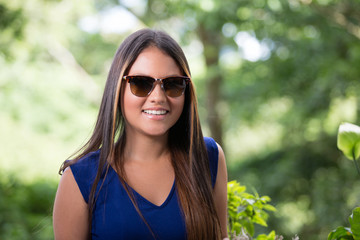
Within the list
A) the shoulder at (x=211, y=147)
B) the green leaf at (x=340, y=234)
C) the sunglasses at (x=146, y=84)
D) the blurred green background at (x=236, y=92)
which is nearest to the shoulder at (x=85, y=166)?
the sunglasses at (x=146, y=84)

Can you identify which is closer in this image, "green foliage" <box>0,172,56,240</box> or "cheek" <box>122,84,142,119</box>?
"cheek" <box>122,84,142,119</box>

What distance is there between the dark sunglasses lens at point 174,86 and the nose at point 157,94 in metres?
0.03

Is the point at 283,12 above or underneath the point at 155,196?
above

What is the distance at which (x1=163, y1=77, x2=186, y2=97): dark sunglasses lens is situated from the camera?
1.62m

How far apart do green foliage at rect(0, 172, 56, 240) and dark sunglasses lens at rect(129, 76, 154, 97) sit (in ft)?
14.3

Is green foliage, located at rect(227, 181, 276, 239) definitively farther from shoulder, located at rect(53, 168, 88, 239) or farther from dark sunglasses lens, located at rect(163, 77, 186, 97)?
shoulder, located at rect(53, 168, 88, 239)

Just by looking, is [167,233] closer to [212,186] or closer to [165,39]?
[212,186]

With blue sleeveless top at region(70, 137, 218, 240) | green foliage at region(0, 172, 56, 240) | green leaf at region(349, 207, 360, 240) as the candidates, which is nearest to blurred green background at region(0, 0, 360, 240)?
green foliage at region(0, 172, 56, 240)

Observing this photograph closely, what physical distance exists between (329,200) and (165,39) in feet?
23.7

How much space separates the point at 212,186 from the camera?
1.79m

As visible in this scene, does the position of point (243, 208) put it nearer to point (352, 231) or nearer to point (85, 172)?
point (352, 231)

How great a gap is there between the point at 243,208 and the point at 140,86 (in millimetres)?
802

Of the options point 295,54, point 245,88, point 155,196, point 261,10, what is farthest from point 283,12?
point 155,196

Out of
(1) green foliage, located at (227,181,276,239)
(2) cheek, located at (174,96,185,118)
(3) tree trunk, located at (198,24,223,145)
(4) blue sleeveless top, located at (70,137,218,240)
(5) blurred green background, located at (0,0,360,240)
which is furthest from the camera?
(3) tree trunk, located at (198,24,223,145)
